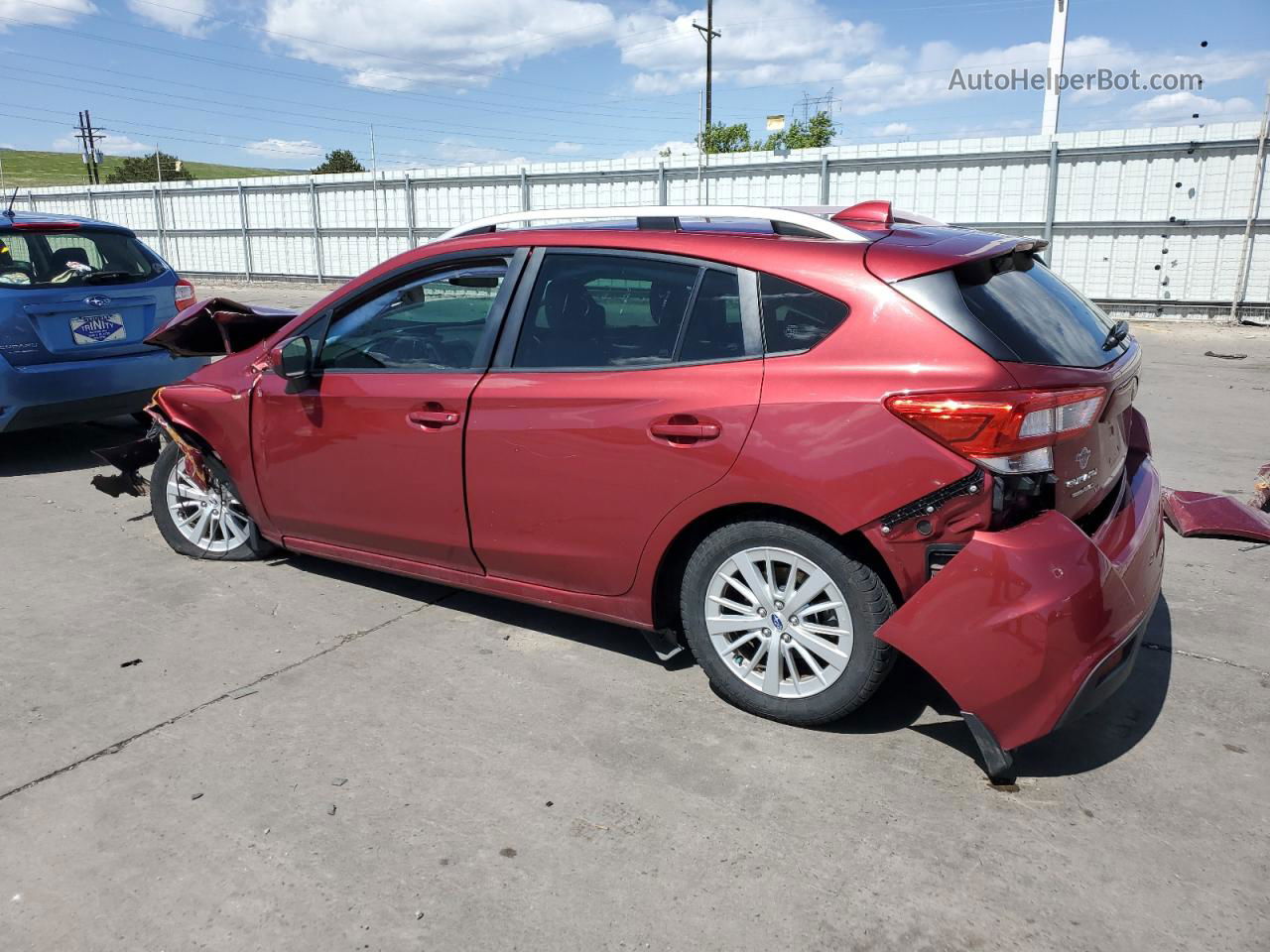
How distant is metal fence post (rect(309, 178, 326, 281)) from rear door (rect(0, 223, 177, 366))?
54.0ft

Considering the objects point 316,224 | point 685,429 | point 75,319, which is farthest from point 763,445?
point 316,224

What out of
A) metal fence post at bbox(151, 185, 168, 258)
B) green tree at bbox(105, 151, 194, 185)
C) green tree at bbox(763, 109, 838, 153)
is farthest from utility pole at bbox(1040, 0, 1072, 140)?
green tree at bbox(105, 151, 194, 185)

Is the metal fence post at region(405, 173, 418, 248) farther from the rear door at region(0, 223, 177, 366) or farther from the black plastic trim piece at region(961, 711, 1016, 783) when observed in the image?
the black plastic trim piece at region(961, 711, 1016, 783)

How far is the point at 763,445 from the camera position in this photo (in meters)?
3.06

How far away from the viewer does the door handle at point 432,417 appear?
3764mm

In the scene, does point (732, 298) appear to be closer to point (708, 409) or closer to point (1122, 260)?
point (708, 409)

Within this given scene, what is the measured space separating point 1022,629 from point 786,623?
2.51 ft

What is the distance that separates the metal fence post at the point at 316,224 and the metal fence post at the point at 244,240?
237cm

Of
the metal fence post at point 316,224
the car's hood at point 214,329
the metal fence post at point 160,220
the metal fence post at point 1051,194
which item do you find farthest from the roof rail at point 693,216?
the metal fence post at point 160,220

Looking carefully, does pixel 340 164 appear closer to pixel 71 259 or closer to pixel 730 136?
pixel 730 136

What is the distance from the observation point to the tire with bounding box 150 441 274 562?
16.1 feet

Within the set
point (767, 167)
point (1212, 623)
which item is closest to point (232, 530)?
point (1212, 623)

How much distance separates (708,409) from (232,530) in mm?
2959

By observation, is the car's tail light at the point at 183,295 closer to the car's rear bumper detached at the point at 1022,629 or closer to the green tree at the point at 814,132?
the car's rear bumper detached at the point at 1022,629
